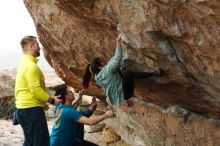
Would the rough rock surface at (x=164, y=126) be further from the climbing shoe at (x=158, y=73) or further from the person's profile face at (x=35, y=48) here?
the person's profile face at (x=35, y=48)

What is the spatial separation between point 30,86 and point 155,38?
1843 millimetres

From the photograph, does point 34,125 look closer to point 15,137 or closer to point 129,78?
point 129,78

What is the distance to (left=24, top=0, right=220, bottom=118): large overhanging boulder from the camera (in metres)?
4.96

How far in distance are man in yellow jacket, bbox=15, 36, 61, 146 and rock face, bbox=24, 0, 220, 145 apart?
0.89m

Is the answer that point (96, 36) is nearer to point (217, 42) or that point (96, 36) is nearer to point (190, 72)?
point (190, 72)

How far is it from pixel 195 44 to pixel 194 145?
8.13 feet

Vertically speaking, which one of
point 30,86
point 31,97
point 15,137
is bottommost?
point 15,137

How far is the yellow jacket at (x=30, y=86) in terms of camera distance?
239 inches

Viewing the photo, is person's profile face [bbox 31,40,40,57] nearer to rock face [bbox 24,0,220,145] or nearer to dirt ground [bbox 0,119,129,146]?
rock face [bbox 24,0,220,145]

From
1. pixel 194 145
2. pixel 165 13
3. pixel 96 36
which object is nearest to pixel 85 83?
pixel 96 36

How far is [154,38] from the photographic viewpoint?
554 centimetres

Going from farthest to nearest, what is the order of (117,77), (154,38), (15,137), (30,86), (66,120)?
1. (15,137)
2. (117,77)
3. (30,86)
4. (66,120)
5. (154,38)

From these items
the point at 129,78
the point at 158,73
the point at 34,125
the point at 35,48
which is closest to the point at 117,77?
the point at 129,78

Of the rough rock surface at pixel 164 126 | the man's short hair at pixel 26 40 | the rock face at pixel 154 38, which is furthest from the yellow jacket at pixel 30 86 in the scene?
the rough rock surface at pixel 164 126
